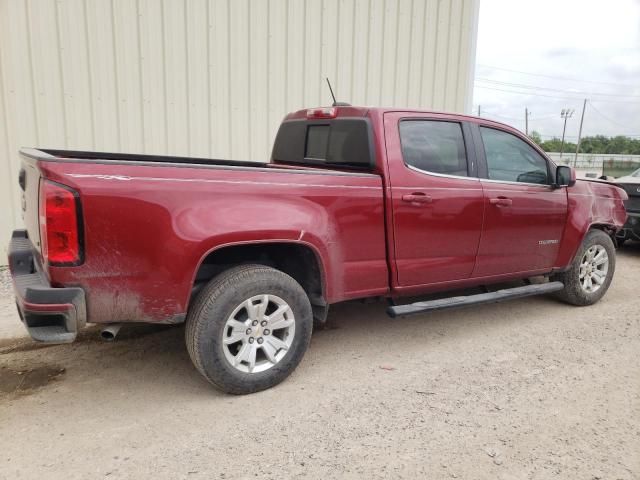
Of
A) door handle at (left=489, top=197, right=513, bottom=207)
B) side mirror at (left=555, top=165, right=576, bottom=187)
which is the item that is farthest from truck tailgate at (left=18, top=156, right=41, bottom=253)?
side mirror at (left=555, top=165, right=576, bottom=187)

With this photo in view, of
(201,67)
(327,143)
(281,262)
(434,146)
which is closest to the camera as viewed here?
(281,262)

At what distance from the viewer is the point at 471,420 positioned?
306 centimetres

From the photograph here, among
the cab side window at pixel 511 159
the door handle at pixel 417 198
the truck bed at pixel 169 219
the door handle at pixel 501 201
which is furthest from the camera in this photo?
the cab side window at pixel 511 159

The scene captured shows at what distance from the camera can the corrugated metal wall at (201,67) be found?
19.5 feet

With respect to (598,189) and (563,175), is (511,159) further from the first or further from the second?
(598,189)

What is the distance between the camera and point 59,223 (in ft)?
8.79

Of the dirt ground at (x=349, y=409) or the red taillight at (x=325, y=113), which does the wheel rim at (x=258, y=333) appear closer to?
the dirt ground at (x=349, y=409)

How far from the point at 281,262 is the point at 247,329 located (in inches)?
26.5

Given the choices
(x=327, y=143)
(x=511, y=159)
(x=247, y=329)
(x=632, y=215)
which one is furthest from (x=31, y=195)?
(x=632, y=215)

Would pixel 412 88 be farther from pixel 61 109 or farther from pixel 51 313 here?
pixel 51 313

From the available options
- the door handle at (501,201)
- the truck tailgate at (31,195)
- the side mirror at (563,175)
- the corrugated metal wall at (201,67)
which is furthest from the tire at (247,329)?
the corrugated metal wall at (201,67)

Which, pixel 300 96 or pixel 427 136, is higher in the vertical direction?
pixel 300 96

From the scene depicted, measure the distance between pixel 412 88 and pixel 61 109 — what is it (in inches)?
200

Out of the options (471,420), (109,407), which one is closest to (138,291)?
(109,407)
